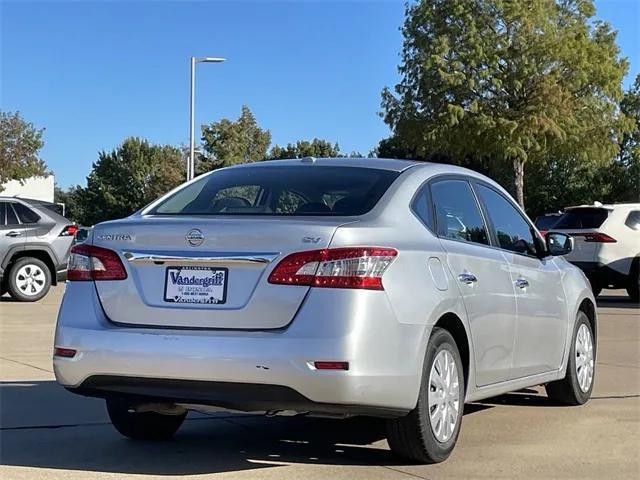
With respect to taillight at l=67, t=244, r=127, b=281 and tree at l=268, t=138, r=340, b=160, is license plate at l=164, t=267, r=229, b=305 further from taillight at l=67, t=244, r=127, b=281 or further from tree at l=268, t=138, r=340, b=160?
tree at l=268, t=138, r=340, b=160

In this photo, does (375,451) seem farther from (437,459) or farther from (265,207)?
(265,207)

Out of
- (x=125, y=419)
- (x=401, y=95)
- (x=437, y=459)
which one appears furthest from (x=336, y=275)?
(x=401, y=95)

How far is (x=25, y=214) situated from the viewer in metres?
15.6

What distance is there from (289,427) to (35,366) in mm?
3324

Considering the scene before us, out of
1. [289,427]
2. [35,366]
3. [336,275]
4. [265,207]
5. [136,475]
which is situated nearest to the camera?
[336,275]

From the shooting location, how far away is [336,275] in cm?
466

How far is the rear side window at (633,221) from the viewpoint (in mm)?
16828

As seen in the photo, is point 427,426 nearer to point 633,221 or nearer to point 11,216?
point 11,216

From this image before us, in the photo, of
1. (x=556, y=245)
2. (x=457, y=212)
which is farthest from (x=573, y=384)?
(x=457, y=212)

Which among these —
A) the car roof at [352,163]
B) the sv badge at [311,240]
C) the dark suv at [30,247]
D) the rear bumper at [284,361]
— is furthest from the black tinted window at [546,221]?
the sv badge at [311,240]

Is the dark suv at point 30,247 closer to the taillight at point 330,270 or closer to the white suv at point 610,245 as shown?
the white suv at point 610,245

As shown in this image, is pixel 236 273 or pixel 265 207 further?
pixel 265 207

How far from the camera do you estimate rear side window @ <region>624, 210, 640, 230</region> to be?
16.8m

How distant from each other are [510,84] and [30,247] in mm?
28053
